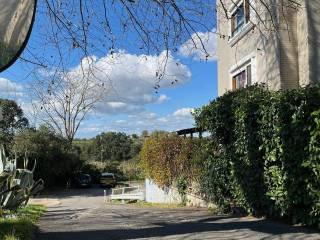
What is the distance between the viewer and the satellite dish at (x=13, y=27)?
386 cm

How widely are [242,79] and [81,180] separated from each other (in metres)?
34.6

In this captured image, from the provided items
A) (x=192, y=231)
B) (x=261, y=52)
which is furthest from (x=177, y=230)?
(x=261, y=52)

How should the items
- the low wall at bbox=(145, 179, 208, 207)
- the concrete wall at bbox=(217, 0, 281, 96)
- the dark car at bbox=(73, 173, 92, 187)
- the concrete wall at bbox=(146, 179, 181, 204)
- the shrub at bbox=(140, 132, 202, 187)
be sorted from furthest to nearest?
1. the dark car at bbox=(73, 173, 92, 187)
2. the concrete wall at bbox=(146, 179, 181, 204)
3. the shrub at bbox=(140, 132, 202, 187)
4. the low wall at bbox=(145, 179, 208, 207)
5. the concrete wall at bbox=(217, 0, 281, 96)

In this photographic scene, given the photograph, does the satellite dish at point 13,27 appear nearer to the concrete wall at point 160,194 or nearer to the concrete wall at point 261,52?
the concrete wall at point 261,52

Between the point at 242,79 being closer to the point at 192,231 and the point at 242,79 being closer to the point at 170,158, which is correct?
the point at 170,158

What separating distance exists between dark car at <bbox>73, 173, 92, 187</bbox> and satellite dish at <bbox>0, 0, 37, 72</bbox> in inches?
2025

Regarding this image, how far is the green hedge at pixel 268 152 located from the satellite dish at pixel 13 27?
8046 millimetres

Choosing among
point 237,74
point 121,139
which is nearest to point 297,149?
point 237,74

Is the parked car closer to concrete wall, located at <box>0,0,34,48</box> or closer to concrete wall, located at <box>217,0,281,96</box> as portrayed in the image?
concrete wall, located at <box>217,0,281,96</box>

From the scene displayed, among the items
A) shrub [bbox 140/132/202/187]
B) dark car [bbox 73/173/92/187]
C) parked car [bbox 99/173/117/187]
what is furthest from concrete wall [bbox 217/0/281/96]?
parked car [bbox 99/173/117/187]

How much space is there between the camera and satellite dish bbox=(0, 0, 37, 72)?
152 inches

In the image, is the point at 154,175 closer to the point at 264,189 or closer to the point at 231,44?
the point at 231,44

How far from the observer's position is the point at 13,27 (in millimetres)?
3969

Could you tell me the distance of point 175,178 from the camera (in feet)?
87.8
